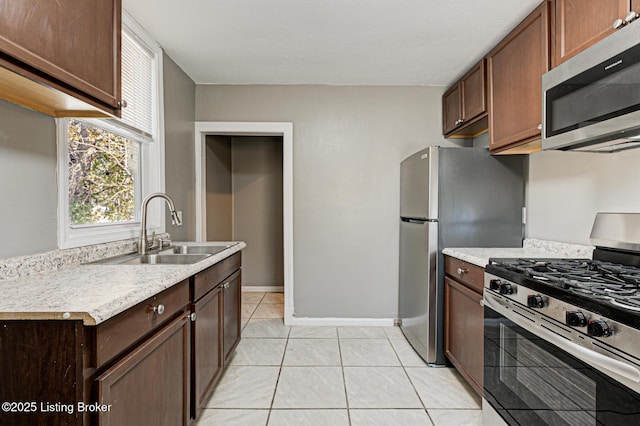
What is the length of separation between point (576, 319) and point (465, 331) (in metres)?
1.09

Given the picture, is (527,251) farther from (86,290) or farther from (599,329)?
(86,290)

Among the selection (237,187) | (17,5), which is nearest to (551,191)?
(17,5)

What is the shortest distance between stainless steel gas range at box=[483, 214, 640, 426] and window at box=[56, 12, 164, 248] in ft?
6.93

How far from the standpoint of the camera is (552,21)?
5.93 ft

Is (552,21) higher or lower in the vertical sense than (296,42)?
lower

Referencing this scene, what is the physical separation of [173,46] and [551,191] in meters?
2.90

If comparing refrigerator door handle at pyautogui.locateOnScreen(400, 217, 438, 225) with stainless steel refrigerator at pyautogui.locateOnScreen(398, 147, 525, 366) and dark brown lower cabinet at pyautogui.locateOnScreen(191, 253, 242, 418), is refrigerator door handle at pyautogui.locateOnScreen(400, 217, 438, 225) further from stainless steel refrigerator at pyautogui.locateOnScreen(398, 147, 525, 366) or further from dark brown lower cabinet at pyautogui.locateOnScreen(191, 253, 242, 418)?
dark brown lower cabinet at pyautogui.locateOnScreen(191, 253, 242, 418)

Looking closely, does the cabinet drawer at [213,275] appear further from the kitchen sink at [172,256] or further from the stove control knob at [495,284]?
the stove control knob at [495,284]

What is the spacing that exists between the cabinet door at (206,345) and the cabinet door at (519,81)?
2103 millimetres

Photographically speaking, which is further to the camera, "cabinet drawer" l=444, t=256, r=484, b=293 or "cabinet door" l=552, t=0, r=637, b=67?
"cabinet drawer" l=444, t=256, r=484, b=293

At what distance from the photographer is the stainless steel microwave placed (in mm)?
1254

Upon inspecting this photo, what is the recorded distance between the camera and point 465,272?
2.11 metres

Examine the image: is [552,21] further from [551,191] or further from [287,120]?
[287,120]

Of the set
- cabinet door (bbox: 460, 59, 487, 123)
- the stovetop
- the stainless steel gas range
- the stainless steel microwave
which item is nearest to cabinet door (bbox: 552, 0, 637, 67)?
the stainless steel microwave
